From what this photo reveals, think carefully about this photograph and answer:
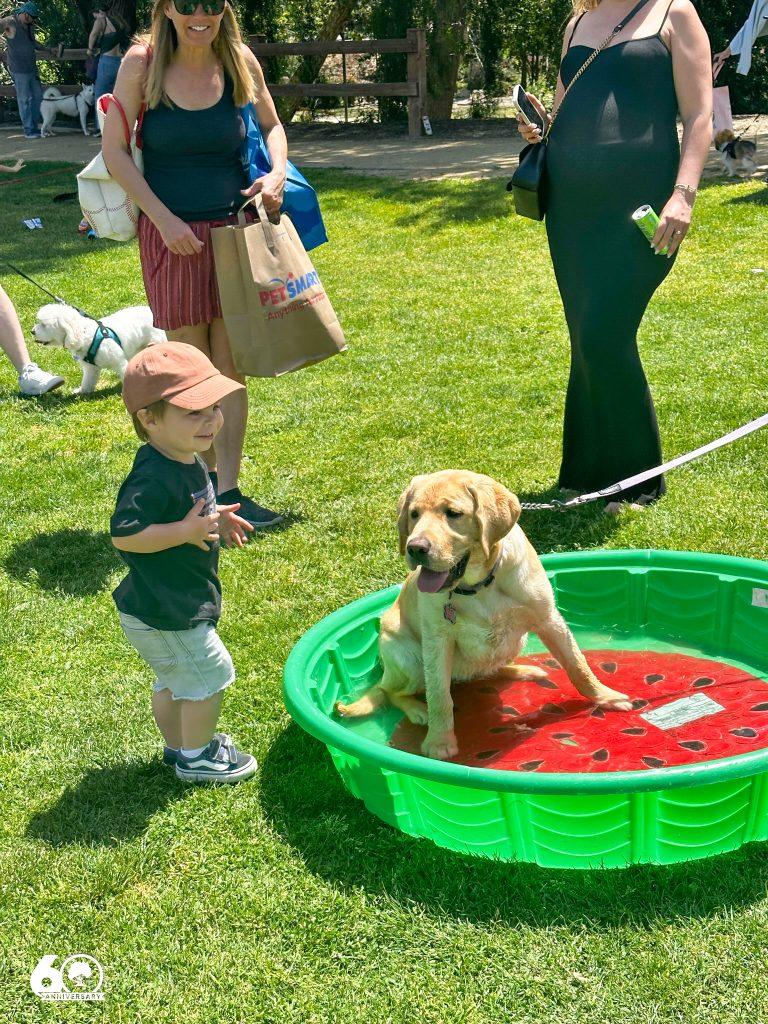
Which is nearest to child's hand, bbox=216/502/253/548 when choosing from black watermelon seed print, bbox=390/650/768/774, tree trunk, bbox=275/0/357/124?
black watermelon seed print, bbox=390/650/768/774

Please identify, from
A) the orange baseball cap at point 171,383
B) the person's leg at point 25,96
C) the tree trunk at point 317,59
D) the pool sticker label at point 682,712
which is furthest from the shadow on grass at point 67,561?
the person's leg at point 25,96

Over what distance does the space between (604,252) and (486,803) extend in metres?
3.00

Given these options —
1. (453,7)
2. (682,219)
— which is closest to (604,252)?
(682,219)

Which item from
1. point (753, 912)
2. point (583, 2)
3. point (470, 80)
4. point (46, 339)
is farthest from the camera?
point (470, 80)

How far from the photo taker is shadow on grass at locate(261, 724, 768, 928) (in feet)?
10.4

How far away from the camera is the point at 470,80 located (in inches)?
917

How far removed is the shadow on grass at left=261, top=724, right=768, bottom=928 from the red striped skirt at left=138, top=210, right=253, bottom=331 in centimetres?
280

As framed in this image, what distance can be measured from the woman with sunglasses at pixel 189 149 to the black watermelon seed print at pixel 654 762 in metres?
2.84

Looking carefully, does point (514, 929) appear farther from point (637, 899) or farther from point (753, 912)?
point (753, 912)

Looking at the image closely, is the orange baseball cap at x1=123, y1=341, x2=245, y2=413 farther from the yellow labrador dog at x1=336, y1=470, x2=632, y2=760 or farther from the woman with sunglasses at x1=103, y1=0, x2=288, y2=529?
the woman with sunglasses at x1=103, y1=0, x2=288, y2=529

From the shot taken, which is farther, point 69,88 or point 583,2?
point 69,88

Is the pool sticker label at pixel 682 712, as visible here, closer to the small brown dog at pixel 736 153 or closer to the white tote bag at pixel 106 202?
the white tote bag at pixel 106 202

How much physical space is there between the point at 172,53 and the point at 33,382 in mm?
3820

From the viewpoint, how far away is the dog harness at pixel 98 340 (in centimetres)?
804
